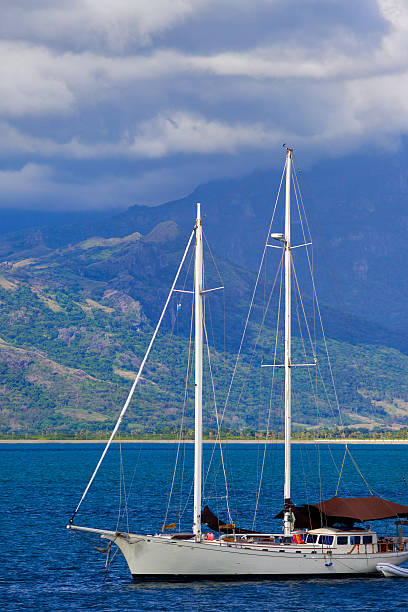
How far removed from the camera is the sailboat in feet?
202

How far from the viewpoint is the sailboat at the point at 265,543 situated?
6172cm

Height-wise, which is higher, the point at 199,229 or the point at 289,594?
the point at 199,229

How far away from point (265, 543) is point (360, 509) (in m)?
7.72

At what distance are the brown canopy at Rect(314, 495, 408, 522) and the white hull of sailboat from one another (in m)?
3.43

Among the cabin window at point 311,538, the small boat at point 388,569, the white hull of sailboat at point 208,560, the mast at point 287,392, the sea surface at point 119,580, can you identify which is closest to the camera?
the sea surface at point 119,580

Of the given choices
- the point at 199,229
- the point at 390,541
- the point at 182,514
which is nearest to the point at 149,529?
the point at 182,514

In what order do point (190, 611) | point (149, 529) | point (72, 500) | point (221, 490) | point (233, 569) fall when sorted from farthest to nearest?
point (221, 490) < point (72, 500) < point (149, 529) < point (233, 569) < point (190, 611)

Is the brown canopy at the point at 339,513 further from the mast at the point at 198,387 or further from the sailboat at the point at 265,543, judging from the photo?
Answer: the mast at the point at 198,387

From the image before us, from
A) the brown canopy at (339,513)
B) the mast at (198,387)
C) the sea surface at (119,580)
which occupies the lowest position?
the sea surface at (119,580)

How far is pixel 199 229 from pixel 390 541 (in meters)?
24.8

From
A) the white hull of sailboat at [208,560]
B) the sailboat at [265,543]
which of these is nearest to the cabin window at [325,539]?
the sailboat at [265,543]

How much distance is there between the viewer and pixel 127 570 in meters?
73.2

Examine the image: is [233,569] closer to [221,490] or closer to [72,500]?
[72,500]

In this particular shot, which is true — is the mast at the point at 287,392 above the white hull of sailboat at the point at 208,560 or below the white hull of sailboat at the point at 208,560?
above
